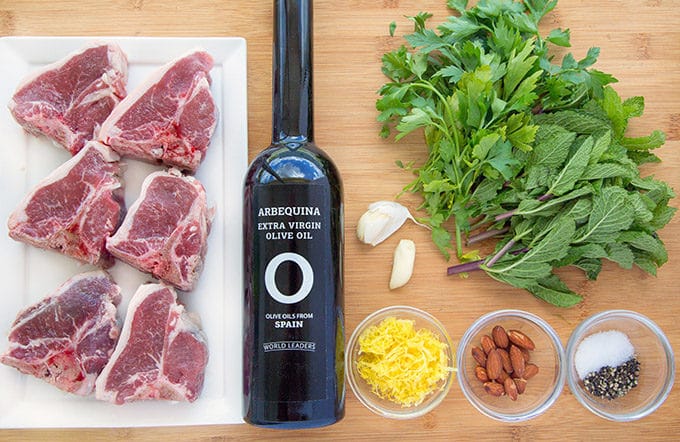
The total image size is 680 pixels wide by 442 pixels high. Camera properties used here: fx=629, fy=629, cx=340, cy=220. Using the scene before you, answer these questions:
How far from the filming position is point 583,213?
170cm

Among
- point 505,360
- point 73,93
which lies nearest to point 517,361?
point 505,360

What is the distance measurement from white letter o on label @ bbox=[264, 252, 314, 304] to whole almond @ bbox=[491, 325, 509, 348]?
1.90 feet

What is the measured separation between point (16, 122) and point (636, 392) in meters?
1.92

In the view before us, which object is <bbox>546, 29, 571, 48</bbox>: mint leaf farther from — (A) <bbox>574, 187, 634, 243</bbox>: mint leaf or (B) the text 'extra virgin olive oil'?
(B) the text 'extra virgin olive oil'

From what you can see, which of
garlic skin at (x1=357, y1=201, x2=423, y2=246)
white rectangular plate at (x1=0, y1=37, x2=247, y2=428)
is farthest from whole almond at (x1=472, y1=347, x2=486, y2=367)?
white rectangular plate at (x1=0, y1=37, x2=247, y2=428)

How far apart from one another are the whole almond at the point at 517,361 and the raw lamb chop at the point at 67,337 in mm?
1090

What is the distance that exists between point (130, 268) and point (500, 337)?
105 centimetres

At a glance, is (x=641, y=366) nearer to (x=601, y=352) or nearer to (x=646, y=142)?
(x=601, y=352)

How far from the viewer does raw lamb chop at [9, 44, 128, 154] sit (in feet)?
5.54

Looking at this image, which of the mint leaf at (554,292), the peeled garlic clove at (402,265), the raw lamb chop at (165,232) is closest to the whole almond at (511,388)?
the mint leaf at (554,292)

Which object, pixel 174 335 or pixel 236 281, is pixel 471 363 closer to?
pixel 236 281

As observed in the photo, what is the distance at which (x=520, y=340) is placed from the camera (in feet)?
5.79

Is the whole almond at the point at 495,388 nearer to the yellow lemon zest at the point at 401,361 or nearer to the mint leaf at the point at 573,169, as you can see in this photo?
the yellow lemon zest at the point at 401,361

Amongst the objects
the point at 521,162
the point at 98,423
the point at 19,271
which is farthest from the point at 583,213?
the point at 19,271
